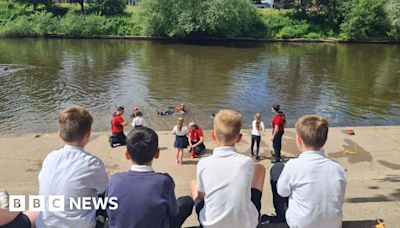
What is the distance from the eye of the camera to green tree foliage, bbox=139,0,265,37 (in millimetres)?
51438

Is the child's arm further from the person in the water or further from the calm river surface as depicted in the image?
the person in the water

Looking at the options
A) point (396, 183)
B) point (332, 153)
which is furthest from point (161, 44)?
point (396, 183)

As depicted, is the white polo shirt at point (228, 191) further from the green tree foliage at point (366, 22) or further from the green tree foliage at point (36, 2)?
the green tree foliage at point (36, 2)

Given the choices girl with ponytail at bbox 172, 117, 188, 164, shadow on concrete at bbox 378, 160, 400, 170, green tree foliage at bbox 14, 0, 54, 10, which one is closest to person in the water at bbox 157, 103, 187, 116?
girl with ponytail at bbox 172, 117, 188, 164

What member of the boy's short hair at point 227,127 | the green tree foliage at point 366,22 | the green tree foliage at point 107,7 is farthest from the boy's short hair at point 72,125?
the green tree foliage at point 107,7

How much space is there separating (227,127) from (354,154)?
937 cm

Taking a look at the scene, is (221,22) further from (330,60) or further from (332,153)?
(332,153)

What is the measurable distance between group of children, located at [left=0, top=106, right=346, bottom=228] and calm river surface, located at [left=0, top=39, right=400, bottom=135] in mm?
13480

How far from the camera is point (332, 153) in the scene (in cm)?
1254

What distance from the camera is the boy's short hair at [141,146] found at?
12.8ft

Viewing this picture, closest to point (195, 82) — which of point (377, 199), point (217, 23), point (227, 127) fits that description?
point (377, 199)

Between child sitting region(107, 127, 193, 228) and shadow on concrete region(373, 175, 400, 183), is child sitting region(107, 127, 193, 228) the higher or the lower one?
the higher one

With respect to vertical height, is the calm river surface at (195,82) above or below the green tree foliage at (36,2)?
below

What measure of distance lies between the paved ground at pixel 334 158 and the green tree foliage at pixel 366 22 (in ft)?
138
